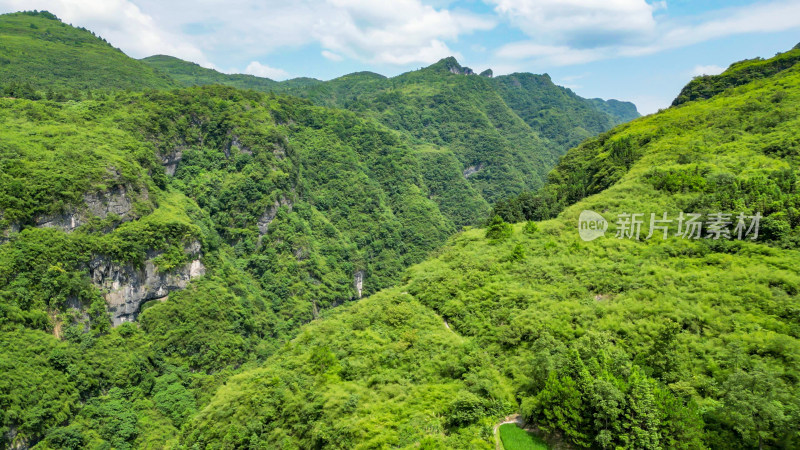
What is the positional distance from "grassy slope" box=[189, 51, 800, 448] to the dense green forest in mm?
149

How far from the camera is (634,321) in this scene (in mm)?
23047

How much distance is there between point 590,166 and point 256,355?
58240 millimetres

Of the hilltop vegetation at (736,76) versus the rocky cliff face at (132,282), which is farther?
the hilltop vegetation at (736,76)

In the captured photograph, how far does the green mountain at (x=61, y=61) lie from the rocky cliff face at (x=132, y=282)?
51146mm

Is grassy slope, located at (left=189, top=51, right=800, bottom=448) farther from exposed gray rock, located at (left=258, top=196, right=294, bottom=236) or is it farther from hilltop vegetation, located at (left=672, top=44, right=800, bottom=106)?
exposed gray rock, located at (left=258, top=196, right=294, bottom=236)

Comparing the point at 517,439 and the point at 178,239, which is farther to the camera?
the point at 178,239

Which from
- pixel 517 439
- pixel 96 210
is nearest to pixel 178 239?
pixel 96 210

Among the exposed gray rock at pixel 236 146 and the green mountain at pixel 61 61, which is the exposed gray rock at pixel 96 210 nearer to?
the exposed gray rock at pixel 236 146

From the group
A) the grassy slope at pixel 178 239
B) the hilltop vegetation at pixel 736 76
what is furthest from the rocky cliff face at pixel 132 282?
the hilltop vegetation at pixel 736 76

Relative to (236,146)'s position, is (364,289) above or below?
below

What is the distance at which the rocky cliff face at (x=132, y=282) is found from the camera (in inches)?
2293

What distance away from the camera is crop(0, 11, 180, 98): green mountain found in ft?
364

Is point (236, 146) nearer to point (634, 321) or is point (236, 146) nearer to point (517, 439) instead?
point (634, 321)

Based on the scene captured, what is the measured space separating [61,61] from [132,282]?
356 ft
